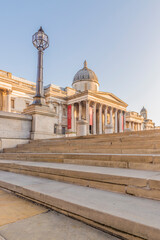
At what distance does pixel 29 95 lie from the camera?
3656 centimetres

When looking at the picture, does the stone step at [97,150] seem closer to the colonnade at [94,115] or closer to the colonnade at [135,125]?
the colonnade at [94,115]

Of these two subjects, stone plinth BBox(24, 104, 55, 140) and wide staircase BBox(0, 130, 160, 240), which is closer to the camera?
wide staircase BBox(0, 130, 160, 240)

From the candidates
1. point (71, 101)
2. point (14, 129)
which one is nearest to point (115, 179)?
point (14, 129)

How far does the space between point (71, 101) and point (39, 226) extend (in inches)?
1585

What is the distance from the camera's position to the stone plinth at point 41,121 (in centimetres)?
952

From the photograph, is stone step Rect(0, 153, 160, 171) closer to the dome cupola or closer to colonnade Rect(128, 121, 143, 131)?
colonnade Rect(128, 121, 143, 131)

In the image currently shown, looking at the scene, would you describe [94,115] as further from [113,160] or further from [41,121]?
[113,160]

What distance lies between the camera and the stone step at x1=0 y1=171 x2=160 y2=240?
1515mm

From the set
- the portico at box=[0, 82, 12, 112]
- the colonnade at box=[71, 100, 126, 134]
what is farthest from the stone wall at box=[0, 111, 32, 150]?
the colonnade at box=[71, 100, 126, 134]

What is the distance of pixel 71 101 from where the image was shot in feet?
137

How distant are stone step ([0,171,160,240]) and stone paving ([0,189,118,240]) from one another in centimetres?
9

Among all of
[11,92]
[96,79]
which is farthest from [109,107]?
[11,92]

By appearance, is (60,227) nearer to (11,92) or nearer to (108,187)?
(108,187)

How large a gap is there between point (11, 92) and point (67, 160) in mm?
32067
